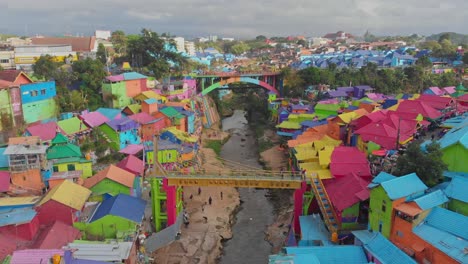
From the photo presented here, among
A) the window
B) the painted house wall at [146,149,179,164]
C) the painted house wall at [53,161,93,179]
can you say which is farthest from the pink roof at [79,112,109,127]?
the window

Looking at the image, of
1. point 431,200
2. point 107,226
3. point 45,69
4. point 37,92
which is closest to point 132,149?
point 37,92

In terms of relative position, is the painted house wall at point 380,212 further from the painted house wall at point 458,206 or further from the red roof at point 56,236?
the red roof at point 56,236

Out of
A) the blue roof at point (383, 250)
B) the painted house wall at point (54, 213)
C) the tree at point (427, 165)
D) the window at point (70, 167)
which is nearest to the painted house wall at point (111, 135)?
the window at point (70, 167)

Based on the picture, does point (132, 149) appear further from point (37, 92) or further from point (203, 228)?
point (203, 228)

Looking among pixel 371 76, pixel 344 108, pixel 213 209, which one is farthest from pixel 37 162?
pixel 371 76

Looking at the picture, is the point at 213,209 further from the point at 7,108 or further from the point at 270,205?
the point at 7,108
